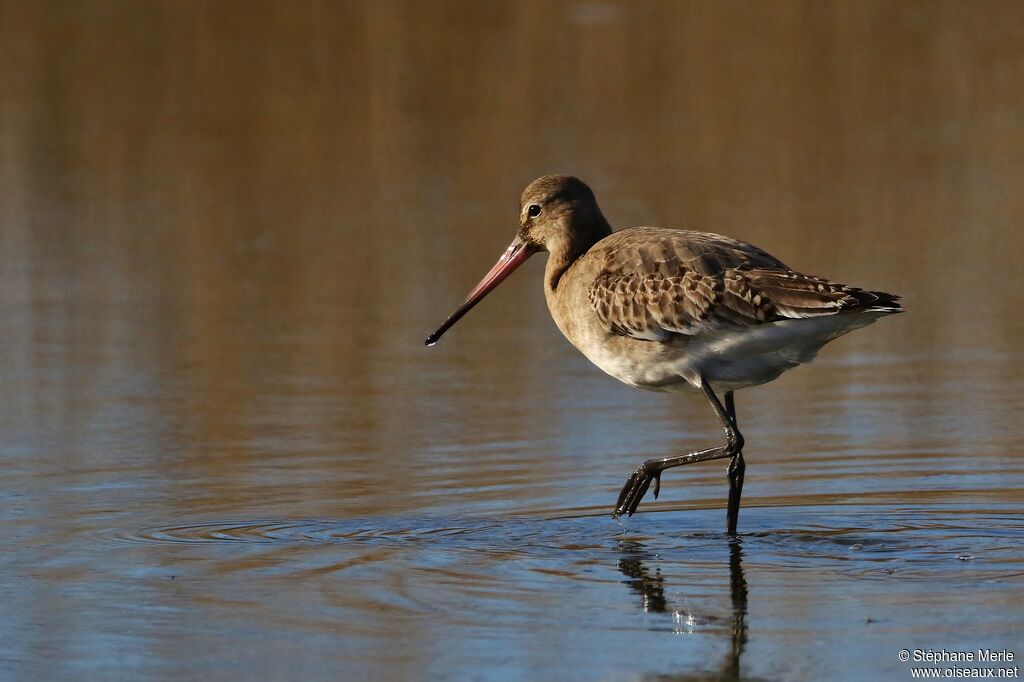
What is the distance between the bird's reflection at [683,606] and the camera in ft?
17.9

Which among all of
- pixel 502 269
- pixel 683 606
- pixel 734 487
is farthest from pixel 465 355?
pixel 683 606

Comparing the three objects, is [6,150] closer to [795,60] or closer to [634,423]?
[795,60]

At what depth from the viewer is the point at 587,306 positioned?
7.99m

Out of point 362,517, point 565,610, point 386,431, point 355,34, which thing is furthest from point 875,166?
point 565,610

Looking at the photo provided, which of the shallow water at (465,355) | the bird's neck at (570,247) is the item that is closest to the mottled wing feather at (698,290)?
the bird's neck at (570,247)

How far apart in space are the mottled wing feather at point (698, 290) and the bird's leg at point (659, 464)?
310mm

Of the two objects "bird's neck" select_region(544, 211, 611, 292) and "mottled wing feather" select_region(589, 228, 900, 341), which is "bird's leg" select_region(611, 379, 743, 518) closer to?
"mottled wing feather" select_region(589, 228, 900, 341)

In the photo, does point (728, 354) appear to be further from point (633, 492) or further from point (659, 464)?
point (633, 492)

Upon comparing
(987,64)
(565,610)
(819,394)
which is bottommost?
(565,610)

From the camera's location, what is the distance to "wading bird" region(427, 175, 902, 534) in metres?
7.32

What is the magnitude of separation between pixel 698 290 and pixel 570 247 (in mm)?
1118

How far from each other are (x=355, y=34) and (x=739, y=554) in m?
14.6

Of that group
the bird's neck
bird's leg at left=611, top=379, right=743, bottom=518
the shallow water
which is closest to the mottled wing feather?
bird's leg at left=611, top=379, right=743, bottom=518

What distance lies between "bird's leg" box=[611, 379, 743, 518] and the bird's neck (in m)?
1.04
